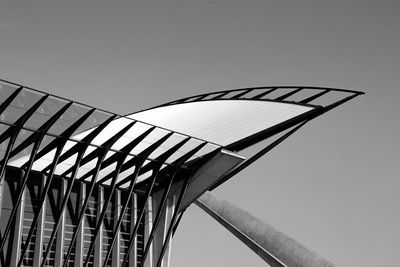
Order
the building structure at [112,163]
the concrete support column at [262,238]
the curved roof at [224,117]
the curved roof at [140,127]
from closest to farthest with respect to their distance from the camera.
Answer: the curved roof at [140,127] → the building structure at [112,163] → the concrete support column at [262,238] → the curved roof at [224,117]

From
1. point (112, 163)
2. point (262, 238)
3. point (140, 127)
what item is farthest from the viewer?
point (262, 238)

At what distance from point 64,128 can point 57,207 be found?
503 centimetres

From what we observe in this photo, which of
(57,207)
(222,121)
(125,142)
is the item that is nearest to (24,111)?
(125,142)

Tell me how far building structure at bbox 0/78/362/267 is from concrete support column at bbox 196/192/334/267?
54 centimetres

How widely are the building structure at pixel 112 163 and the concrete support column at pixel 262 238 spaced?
54 centimetres

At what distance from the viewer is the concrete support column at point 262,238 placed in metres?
23.3

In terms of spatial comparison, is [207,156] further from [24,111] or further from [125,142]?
[24,111]

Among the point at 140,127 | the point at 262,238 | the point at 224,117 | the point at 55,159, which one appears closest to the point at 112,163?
the point at 140,127

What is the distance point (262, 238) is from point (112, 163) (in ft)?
24.4

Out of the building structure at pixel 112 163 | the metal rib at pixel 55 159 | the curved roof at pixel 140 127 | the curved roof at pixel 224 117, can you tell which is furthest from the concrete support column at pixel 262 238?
the metal rib at pixel 55 159

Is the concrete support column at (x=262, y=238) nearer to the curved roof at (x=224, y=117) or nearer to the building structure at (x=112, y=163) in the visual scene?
the building structure at (x=112, y=163)

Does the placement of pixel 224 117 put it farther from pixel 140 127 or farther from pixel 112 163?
pixel 112 163

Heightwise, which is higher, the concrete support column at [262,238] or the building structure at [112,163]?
the building structure at [112,163]

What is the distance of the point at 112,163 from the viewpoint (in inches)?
1001
